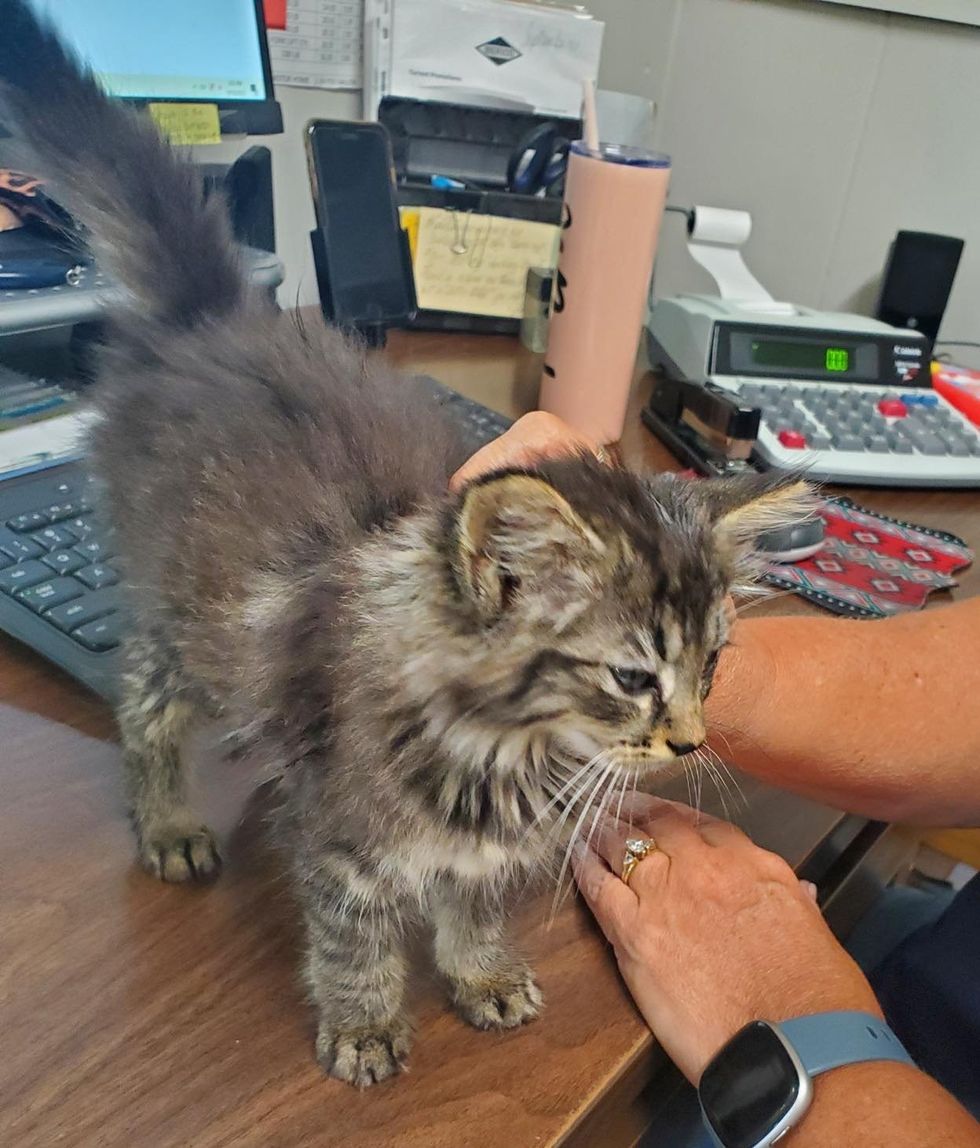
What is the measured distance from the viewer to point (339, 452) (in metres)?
0.69

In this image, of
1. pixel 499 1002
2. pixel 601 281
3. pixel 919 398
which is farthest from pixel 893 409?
pixel 499 1002

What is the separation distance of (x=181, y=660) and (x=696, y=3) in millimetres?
1671

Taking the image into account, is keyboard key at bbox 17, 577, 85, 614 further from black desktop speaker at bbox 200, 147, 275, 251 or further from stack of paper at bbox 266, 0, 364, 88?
stack of paper at bbox 266, 0, 364, 88

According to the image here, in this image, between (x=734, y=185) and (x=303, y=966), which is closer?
(x=303, y=966)

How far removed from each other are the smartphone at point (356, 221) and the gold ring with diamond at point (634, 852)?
0.82m

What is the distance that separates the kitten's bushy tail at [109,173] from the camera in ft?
2.68

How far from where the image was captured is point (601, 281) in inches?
47.0

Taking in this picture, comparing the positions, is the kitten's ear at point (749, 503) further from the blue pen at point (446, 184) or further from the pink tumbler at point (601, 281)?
the blue pen at point (446, 184)

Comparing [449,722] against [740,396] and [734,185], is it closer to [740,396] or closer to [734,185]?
[740,396]

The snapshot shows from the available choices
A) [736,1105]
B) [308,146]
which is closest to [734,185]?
[308,146]

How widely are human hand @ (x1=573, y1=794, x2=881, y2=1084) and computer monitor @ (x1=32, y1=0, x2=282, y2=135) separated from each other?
37.3 inches

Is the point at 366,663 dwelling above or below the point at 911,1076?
above

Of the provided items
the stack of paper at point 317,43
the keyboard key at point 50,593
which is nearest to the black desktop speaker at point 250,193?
the stack of paper at point 317,43

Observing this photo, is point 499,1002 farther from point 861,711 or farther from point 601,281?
point 601,281
